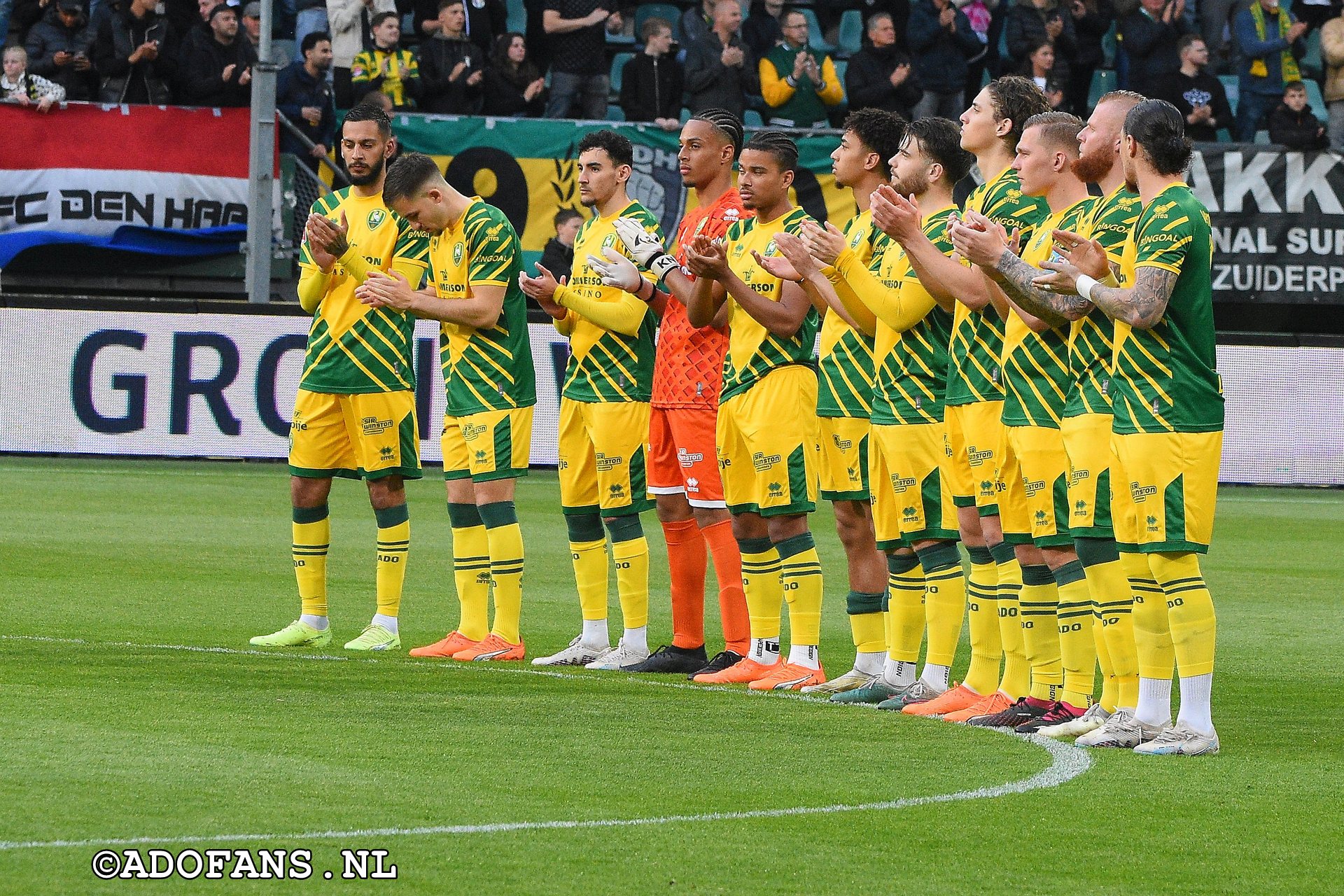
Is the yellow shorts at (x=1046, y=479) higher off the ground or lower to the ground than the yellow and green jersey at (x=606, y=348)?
lower

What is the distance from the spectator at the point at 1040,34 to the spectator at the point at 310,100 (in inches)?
323

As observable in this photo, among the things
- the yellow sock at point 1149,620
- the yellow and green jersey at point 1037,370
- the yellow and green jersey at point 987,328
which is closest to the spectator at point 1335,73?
the yellow and green jersey at point 987,328

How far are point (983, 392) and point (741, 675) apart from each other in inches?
75.4

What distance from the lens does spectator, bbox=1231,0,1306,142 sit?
23.8m

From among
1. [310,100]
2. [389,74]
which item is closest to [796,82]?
[389,74]

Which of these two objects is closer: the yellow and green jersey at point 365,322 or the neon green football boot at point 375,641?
the neon green football boot at point 375,641

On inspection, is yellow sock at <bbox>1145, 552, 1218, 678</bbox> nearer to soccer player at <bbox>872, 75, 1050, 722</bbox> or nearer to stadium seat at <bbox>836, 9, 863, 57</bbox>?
soccer player at <bbox>872, 75, 1050, 722</bbox>

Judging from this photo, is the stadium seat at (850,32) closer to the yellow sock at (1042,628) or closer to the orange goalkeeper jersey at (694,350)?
the orange goalkeeper jersey at (694,350)

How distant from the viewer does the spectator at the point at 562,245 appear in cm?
2027

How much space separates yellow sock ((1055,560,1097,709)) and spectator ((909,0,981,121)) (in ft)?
52.5

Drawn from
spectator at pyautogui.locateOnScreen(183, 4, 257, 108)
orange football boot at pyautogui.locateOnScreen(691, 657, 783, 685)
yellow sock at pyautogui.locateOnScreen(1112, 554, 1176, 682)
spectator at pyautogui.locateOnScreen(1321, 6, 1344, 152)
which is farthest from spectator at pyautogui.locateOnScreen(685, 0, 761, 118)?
yellow sock at pyautogui.locateOnScreen(1112, 554, 1176, 682)

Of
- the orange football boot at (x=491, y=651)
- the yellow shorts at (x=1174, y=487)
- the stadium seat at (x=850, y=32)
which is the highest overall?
the stadium seat at (x=850, y=32)

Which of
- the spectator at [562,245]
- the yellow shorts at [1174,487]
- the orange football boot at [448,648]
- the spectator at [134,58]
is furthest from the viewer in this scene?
the spectator at [134,58]

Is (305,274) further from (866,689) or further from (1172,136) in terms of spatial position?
(1172,136)
